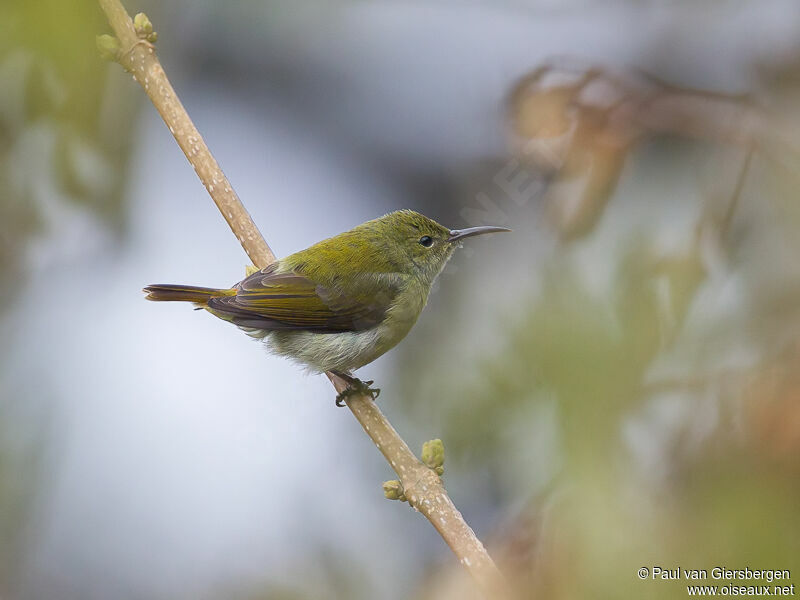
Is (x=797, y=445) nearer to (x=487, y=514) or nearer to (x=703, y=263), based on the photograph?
(x=703, y=263)

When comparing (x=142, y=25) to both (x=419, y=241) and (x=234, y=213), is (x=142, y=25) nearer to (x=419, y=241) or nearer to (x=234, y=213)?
(x=234, y=213)

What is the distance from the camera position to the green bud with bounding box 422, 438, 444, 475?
1.85 meters

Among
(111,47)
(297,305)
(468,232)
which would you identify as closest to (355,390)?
(297,305)

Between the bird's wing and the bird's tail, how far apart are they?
0.06 metres

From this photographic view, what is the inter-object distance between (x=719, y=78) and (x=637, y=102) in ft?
2.33

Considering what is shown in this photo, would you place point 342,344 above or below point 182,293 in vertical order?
below

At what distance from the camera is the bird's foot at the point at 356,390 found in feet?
8.51

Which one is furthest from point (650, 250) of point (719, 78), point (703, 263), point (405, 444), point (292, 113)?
point (292, 113)

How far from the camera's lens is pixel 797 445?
773 mm

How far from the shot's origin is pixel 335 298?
9.84 feet

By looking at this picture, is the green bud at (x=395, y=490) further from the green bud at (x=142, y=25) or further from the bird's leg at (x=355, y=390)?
the green bud at (x=142, y=25)

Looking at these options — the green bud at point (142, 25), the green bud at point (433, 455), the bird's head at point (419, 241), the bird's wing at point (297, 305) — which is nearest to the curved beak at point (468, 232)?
the bird's head at point (419, 241)

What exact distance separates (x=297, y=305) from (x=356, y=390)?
475 mm

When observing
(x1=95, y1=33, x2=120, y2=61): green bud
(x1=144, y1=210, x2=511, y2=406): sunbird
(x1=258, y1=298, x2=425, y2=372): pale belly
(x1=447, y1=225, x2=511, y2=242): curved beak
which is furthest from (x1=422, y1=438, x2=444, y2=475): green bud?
(x1=95, y1=33, x2=120, y2=61): green bud
